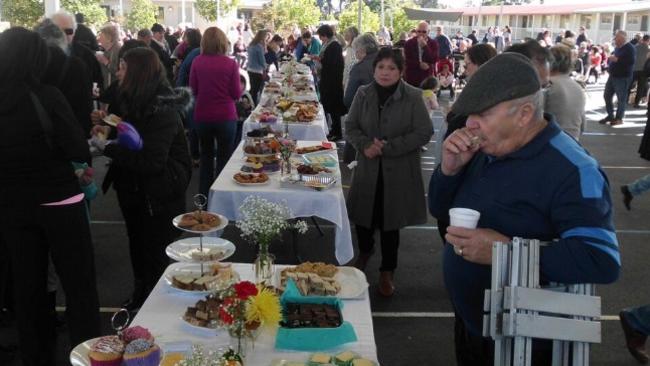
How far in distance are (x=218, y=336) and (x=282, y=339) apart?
0.22 m

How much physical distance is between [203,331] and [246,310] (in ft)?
1.22

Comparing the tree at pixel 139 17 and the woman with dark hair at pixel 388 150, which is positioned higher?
the tree at pixel 139 17

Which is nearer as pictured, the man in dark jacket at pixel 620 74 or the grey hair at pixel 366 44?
the grey hair at pixel 366 44

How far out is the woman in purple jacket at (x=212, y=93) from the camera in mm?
5398

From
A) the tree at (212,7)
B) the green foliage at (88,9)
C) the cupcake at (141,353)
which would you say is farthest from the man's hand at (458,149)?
the tree at (212,7)

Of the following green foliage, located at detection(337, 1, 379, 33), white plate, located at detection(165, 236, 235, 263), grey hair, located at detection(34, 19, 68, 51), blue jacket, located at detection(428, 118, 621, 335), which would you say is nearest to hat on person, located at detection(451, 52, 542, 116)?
blue jacket, located at detection(428, 118, 621, 335)

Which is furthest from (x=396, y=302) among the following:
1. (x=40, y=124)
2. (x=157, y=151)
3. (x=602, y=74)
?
(x=602, y=74)

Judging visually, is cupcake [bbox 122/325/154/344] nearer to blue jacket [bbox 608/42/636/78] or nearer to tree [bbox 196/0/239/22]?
blue jacket [bbox 608/42/636/78]

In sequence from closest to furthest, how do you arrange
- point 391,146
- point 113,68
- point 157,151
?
point 157,151
point 391,146
point 113,68

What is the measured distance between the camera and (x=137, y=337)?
1684 millimetres

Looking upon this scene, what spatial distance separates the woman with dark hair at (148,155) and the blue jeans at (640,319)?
259cm

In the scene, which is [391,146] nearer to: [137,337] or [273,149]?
[273,149]

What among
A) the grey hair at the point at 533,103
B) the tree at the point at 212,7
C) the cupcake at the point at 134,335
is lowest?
the cupcake at the point at 134,335

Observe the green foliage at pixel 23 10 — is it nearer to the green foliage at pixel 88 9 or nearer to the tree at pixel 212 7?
the green foliage at pixel 88 9
